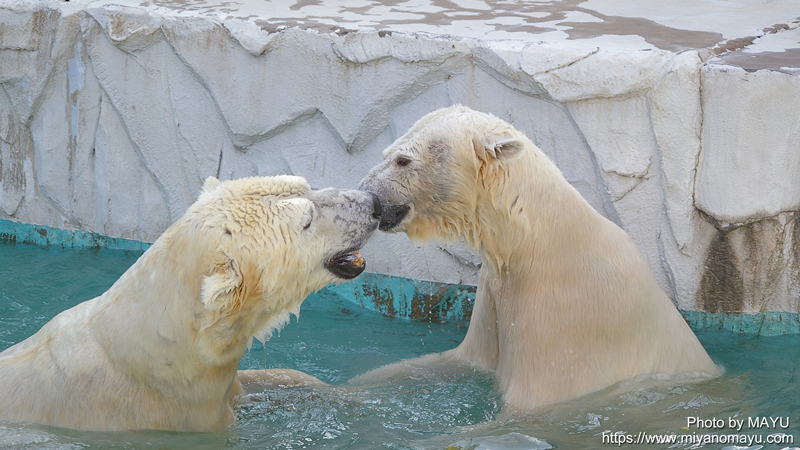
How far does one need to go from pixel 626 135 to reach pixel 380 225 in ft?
5.54

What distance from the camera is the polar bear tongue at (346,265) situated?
9.76 ft

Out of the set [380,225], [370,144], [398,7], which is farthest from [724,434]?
[398,7]

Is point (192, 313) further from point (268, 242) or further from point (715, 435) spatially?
point (715, 435)

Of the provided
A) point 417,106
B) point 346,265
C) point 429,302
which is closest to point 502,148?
point 346,265

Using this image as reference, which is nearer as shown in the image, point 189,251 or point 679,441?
point 189,251

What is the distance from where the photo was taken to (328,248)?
2.90 metres

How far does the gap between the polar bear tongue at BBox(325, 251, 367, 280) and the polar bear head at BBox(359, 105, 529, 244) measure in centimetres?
33

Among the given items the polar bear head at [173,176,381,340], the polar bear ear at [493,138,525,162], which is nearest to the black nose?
the polar bear head at [173,176,381,340]

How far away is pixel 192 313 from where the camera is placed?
2.66 metres

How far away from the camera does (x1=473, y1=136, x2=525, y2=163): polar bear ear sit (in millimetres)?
2982

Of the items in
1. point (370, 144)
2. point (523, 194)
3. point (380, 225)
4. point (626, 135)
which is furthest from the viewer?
point (370, 144)

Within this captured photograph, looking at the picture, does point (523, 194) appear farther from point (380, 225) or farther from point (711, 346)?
point (711, 346)

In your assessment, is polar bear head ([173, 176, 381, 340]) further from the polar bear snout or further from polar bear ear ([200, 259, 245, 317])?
the polar bear snout

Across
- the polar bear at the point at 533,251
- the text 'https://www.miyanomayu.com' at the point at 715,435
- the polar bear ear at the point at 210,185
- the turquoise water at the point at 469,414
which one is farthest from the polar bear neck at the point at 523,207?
the polar bear ear at the point at 210,185
